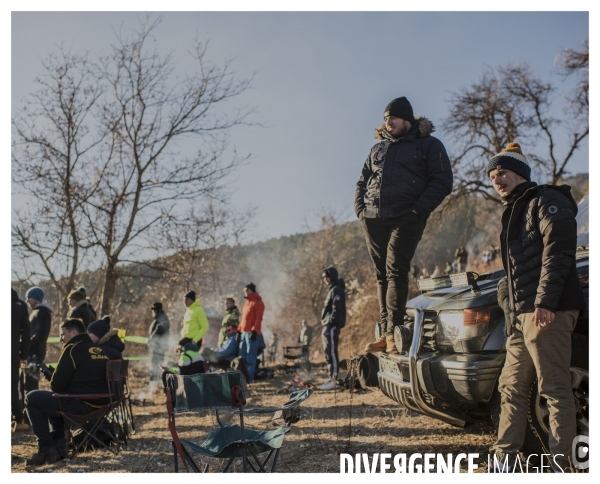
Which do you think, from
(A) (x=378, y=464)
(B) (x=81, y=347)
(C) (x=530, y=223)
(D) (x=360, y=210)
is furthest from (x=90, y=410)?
(C) (x=530, y=223)

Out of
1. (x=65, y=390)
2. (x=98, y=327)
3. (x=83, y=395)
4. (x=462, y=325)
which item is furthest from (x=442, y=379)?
(x=98, y=327)

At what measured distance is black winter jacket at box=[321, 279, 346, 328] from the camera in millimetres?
8227

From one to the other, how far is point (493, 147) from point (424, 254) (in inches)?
599

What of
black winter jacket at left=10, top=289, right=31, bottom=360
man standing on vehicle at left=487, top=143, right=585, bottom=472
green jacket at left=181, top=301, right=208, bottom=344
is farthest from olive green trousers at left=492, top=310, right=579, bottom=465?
green jacket at left=181, top=301, right=208, bottom=344

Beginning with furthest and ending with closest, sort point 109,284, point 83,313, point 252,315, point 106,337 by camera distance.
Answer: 1. point 252,315
2. point 109,284
3. point 83,313
4. point 106,337

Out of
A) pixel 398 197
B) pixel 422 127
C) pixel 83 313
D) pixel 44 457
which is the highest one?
pixel 422 127

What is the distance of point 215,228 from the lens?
414 inches

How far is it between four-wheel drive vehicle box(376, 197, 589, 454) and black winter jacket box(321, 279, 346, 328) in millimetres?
3996

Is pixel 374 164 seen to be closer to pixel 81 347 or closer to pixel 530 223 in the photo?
pixel 530 223

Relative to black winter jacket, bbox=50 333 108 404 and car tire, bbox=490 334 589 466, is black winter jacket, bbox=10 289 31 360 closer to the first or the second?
black winter jacket, bbox=50 333 108 404

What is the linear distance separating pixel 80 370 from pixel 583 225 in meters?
4.27

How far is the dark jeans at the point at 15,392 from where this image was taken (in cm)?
660

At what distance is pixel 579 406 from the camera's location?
3350 mm

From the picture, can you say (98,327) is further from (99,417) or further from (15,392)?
(15,392)
